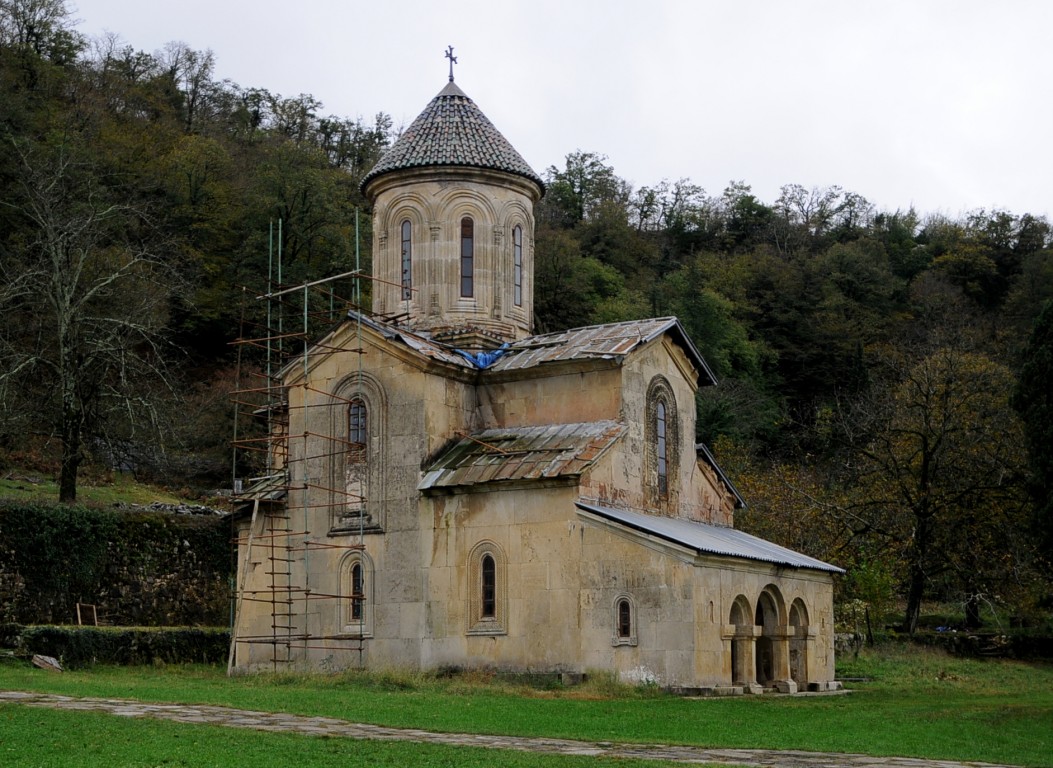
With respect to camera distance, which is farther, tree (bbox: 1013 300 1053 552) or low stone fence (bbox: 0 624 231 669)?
low stone fence (bbox: 0 624 231 669)

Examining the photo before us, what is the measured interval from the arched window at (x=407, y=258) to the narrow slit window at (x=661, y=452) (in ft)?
19.0

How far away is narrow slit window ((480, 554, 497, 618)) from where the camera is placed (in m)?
21.8

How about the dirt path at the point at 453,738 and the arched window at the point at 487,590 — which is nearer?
the dirt path at the point at 453,738

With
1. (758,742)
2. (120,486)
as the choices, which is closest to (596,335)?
(758,742)

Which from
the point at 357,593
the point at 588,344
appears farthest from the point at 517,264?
the point at 357,593

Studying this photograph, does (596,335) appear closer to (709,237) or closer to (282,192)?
(282,192)

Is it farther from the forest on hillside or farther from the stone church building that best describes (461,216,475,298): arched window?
the forest on hillside

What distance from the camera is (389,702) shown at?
17.0 meters

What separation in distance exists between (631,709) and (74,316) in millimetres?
19533

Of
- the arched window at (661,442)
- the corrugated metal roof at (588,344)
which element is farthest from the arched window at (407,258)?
the arched window at (661,442)

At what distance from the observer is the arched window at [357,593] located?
75.3 feet

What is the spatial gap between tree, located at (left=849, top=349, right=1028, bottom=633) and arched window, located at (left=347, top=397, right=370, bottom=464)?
17.8 m

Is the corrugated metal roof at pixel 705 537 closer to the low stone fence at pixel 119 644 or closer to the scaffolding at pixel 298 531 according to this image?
the scaffolding at pixel 298 531

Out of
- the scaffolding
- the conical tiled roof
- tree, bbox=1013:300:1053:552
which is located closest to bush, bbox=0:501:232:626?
the scaffolding
